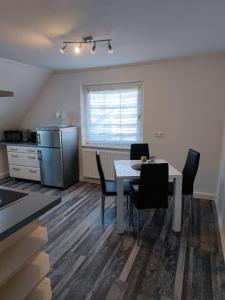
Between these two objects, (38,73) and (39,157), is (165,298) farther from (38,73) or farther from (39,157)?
(38,73)

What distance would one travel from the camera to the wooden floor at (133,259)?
1.76 meters

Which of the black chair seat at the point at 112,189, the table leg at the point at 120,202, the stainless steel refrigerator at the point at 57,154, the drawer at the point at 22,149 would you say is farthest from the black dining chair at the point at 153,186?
the drawer at the point at 22,149

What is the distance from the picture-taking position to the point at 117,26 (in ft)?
6.77

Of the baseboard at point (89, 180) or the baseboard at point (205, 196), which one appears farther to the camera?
the baseboard at point (89, 180)

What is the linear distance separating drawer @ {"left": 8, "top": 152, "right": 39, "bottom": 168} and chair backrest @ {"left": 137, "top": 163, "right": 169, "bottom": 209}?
108 inches

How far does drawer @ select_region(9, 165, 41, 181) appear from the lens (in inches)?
169

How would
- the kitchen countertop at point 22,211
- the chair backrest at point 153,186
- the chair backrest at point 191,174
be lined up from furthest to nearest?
1. the chair backrest at point 191,174
2. the chair backrest at point 153,186
3. the kitchen countertop at point 22,211

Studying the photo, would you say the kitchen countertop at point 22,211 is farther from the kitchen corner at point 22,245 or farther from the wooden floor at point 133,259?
the wooden floor at point 133,259

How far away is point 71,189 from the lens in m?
4.07

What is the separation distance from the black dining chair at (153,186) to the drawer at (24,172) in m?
2.69

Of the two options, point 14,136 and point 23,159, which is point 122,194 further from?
point 14,136

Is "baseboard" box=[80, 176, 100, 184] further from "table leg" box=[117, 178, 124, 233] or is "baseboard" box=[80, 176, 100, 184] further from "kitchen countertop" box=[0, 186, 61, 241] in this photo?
"kitchen countertop" box=[0, 186, 61, 241]

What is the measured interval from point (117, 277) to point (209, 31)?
2.70 metres

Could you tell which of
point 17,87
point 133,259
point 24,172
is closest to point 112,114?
point 17,87
